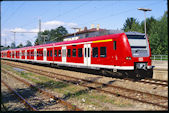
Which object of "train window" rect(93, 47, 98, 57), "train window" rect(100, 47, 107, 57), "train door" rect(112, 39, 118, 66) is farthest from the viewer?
"train window" rect(93, 47, 98, 57)

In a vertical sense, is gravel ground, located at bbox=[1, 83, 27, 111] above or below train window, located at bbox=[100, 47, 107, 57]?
below

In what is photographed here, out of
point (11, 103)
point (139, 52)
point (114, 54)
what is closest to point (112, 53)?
point (114, 54)

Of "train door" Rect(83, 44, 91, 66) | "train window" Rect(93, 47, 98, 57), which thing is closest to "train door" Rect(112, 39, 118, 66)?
"train window" Rect(93, 47, 98, 57)

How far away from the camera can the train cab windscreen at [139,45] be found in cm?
1227

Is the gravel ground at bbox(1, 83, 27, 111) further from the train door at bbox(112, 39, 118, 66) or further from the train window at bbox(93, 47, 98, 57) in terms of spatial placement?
the train window at bbox(93, 47, 98, 57)

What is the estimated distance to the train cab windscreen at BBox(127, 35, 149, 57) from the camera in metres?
12.3

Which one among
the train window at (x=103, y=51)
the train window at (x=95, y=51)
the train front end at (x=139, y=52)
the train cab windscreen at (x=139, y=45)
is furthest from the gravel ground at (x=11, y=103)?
the train cab windscreen at (x=139, y=45)

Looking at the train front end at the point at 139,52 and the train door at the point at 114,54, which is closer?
the train front end at the point at 139,52

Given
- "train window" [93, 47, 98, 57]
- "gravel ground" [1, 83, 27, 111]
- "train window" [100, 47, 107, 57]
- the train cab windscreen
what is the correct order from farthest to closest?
"train window" [93, 47, 98, 57] → "train window" [100, 47, 107, 57] → the train cab windscreen → "gravel ground" [1, 83, 27, 111]

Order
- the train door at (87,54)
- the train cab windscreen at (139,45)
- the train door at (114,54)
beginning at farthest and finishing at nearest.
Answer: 1. the train door at (87,54)
2. the train door at (114,54)
3. the train cab windscreen at (139,45)

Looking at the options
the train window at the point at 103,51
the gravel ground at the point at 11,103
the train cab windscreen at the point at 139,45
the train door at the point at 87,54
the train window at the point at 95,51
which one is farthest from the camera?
the train door at the point at 87,54

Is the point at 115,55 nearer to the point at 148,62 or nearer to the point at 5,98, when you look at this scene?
the point at 148,62

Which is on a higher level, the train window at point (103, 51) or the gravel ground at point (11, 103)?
the train window at point (103, 51)

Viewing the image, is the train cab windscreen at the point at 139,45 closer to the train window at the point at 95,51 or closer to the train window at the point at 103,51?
the train window at the point at 103,51
